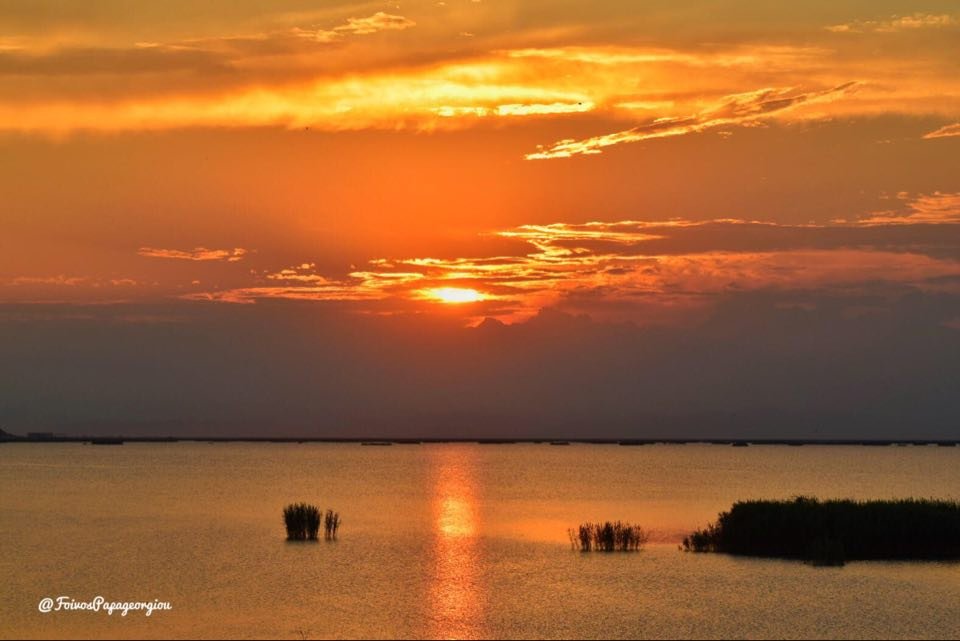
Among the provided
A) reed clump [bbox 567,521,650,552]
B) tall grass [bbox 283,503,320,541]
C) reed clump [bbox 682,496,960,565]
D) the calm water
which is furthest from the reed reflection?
reed clump [bbox 682,496,960,565]

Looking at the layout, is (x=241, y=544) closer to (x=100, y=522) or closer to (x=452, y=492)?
(x=100, y=522)

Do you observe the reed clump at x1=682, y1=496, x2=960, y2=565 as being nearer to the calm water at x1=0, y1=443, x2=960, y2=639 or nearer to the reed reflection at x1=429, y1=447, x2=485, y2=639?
the calm water at x1=0, y1=443, x2=960, y2=639

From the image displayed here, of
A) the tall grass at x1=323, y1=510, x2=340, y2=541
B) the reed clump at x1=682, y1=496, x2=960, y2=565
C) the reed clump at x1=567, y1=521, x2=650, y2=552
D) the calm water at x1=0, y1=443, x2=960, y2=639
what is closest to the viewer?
the calm water at x1=0, y1=443, x2=960, y2=639

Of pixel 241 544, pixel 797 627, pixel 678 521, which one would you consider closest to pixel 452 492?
pixel 678 521

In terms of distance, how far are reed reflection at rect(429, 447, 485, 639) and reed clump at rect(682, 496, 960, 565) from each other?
10931mm

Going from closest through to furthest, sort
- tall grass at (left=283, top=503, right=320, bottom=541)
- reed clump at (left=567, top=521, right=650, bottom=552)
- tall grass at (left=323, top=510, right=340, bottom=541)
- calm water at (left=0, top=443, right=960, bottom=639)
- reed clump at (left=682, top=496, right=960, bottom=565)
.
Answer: calm water at (left=0, top=443, right=960, bottom=639) < reed clump at (left=682, top=496, right=960, bottom=565) < reed clump at (left=567, top=521, right=650, bottom=552) < tall grass at (left=283, top=503, right=320, bottom=541) < tall grass at (left=323, top=510, right=340, bottom=541)

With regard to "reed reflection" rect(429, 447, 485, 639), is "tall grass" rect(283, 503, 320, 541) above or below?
above

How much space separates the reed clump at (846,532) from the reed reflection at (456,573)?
35.9ft

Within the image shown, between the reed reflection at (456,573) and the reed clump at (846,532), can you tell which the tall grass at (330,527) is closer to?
the reed reflection at (456,573)

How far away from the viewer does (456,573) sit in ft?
151

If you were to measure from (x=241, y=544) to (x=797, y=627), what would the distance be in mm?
28066

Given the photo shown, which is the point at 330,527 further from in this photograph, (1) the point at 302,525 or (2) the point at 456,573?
(2) the point at 456,573

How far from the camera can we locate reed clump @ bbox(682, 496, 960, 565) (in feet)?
157

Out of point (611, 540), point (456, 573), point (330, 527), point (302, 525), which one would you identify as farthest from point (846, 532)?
point (330, 527)
